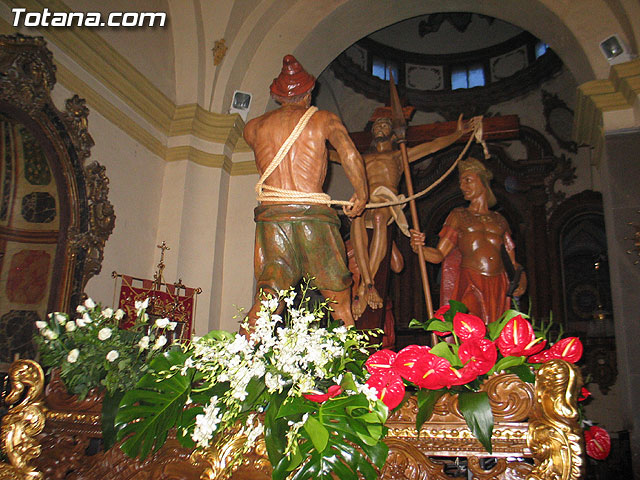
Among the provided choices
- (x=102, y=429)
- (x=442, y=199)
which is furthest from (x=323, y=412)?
(x=442, y=199)

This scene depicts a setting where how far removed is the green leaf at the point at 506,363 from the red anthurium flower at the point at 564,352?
9cm

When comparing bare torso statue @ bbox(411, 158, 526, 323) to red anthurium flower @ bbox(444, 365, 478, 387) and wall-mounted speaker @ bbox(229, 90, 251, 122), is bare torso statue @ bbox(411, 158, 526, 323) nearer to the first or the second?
wall-mounted speaker @ bbox(229, 90, 251, 122)

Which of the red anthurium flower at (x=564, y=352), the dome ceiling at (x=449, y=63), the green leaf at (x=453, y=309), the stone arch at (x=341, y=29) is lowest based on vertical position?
the red anthurium flower at (x=564, y=352)

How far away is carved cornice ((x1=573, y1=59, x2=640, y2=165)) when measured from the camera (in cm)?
462

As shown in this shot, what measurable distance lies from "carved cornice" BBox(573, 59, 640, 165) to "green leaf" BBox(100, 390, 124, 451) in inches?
188

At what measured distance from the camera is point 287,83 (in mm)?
3100

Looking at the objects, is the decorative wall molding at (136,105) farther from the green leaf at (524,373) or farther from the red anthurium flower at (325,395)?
the green leaf at (524,373)

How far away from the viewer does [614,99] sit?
15.7 ft

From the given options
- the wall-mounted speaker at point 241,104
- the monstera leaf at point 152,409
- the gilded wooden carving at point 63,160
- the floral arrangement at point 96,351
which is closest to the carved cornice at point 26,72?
the gilded wooden carving at point 63,160

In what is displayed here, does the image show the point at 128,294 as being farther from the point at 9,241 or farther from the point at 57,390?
the point at 57,390

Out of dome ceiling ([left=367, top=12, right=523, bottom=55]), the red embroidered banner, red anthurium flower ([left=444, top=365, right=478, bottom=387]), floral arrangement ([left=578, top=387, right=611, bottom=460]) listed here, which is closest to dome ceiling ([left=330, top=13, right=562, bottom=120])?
dome ceiling ([left=367, top=12, right=523, bottom=55])

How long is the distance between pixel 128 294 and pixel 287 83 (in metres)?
2.30

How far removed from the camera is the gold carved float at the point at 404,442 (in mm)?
1240
